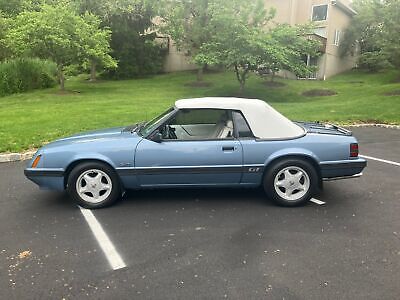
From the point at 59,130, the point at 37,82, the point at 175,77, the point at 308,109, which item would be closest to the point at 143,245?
the point at 59,130

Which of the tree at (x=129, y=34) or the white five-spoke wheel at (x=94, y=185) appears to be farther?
the tree at (x=129, y=34)

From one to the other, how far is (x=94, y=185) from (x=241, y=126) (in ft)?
6.66

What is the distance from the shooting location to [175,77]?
101 feet

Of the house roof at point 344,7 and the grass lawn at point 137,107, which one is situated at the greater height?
the house roof at point 344,7

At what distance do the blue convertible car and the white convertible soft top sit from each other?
14mm

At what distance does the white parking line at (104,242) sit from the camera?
3430 millimetres

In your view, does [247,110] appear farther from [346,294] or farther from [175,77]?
[175,77]

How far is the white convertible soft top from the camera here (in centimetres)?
476

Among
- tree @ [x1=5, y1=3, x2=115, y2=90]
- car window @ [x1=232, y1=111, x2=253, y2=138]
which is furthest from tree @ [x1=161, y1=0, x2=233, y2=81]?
car window @ [x1=232, y1=111, x2=253, y2=138]

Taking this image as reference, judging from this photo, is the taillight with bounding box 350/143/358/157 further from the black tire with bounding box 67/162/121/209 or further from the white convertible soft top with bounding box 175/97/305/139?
the black tire with bounding box 67/162/121/209

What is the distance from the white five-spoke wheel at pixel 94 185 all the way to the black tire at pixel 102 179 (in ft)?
0.06

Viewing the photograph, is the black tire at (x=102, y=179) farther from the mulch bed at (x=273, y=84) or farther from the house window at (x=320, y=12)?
the house window at (x=320, y=12)

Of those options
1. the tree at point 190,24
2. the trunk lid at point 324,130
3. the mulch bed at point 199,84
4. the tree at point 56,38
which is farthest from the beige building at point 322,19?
the trunk lid at point 324,130

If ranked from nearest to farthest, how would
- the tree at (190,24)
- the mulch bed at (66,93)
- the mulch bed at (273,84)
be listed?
the mulch bed at (66,93), the tree at (190,24), the mulch bed at (273,84)
